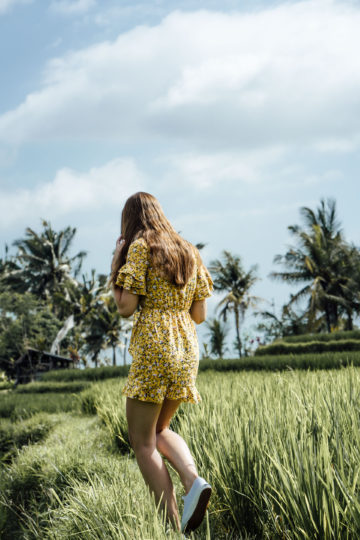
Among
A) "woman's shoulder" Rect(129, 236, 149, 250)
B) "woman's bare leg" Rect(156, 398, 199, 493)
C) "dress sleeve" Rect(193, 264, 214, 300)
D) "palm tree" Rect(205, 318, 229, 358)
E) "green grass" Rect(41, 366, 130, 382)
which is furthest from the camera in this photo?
"palm tree" Rect(205, 318, 229, 358)

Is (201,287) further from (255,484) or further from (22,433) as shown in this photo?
(22,433)

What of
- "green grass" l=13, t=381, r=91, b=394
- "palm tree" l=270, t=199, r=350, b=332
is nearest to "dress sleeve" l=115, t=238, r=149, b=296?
"green grass" l=13, t=381, r=91, b=394

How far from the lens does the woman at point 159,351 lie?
2367 millimetres

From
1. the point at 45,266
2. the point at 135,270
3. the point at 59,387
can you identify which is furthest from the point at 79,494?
the point at 45,266

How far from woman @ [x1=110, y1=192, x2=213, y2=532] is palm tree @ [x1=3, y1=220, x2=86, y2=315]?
117ft

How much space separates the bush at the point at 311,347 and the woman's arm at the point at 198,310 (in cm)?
1388

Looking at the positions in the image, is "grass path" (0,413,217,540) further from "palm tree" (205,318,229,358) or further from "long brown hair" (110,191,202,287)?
"palm tree" (205,318,229,358)

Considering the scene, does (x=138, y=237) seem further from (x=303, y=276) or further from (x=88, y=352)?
(x=88, y=352)

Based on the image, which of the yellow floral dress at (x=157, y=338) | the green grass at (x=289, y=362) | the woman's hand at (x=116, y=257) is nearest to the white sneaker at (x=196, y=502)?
the yellow floral dress at (x=157, y=338)

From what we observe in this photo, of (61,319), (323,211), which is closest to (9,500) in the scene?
(323,211)

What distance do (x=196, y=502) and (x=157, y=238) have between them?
130 cm

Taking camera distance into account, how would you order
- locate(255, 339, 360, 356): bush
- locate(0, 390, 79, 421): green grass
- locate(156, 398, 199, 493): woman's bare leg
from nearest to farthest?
locate(156, 398, 199, 493): woman's bare leg, locate(0, 390, 79, 421): green grass, locate(255, 339, 360, 356): bush

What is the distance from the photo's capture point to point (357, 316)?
94.7ft

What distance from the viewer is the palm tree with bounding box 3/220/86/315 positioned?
38.6m
